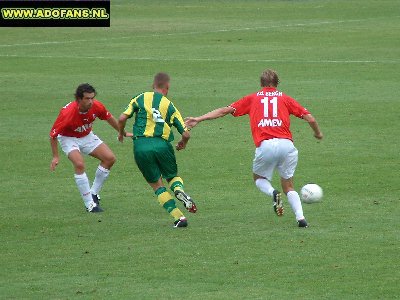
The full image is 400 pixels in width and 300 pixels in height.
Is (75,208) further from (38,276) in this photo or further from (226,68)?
(226,68)

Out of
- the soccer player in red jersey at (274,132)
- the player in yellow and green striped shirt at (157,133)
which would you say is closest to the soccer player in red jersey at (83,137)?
the player in yellow and green striped shirt at (157,133)

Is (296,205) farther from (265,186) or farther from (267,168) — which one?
(267,168)

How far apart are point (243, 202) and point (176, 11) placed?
36507 millimetres

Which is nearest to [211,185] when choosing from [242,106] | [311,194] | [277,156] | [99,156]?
[99,156]

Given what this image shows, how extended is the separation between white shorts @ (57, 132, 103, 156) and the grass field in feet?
2.62

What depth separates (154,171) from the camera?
1450 cm

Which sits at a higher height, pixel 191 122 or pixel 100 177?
pixel 191 122

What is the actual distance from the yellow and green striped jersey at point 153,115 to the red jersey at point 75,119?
1.49 meters

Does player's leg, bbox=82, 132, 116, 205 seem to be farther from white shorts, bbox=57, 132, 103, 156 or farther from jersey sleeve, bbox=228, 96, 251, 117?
jersey sleeve, bbox=228, 96, 251, 117

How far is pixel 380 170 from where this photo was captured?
18.0 metres

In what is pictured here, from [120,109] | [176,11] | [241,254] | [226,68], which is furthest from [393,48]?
[241,254]

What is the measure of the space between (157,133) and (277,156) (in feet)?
5.03

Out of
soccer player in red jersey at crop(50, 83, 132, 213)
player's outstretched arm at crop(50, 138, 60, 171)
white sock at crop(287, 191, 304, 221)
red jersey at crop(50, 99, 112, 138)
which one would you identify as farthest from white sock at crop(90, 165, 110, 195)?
white sock at crop(287, 191, 304, 221)

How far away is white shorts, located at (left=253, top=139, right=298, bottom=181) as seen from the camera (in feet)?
46.6
